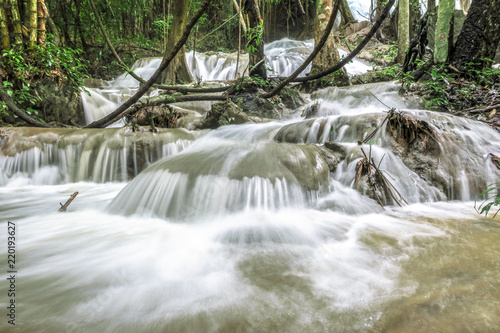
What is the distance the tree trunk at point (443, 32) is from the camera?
5.15 m

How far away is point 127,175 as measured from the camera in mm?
4258

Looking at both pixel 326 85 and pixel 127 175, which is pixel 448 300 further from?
pixel 326 85

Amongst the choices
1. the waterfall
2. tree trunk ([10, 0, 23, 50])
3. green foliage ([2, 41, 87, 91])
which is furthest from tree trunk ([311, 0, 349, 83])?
tree trunk ([10, 0, 23, 50])

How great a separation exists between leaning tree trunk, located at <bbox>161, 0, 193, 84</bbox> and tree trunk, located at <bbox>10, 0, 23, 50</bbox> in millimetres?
3739

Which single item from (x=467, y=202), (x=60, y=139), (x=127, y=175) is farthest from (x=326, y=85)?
(x=60, y=139)

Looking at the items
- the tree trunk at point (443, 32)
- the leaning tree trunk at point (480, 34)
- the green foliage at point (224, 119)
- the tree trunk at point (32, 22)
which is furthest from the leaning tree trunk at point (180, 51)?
the leaning tree trunk at point (480, 34)

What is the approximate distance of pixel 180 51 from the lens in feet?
27.9

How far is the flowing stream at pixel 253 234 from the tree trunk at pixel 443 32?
267cm

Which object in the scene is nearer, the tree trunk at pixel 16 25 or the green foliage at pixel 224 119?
the tree trunk at pixel 16 25

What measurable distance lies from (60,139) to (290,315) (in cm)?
470

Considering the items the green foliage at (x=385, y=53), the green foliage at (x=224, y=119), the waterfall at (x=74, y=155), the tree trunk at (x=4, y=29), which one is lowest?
the waterfall at (x=74, y=155)

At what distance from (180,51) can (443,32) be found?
7.37m

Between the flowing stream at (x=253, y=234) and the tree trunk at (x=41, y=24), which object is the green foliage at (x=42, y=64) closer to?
the tree trunk at (x=41, y=24)

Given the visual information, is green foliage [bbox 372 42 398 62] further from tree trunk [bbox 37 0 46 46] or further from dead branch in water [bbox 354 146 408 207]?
tree trunk [bbox 37 0 46 46]
